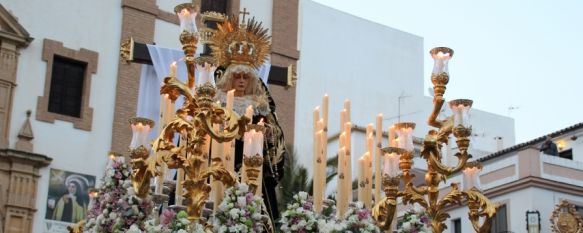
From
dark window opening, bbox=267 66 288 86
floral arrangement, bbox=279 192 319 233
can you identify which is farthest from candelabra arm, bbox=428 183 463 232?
dark window opening, bbox=267 66 288 86

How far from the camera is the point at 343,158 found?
7211mm

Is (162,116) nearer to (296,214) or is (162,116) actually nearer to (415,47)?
(296,214)

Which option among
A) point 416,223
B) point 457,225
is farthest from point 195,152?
point 457,225

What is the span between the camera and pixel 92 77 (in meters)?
17.7

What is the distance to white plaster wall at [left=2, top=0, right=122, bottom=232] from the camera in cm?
1678

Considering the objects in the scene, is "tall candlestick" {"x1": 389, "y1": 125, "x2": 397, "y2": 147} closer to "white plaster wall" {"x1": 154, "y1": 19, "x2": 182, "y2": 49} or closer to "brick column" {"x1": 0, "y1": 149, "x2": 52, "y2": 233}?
"brick column" {"x1": 0, "y1": 149, "x2": 52, "y2": 233}

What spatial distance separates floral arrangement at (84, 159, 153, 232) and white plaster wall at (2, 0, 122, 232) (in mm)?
9280

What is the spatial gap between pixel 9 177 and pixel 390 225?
10.8m

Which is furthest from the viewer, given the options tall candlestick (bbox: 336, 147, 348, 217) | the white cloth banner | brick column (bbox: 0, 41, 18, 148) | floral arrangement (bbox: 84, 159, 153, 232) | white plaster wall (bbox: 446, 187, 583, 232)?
white plaster wall (bbox: 446, 187, 583, 232)

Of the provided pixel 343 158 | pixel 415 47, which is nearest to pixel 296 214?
pixel 343 158

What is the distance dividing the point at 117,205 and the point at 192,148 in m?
0.71

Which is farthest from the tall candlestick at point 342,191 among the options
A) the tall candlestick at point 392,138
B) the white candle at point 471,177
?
the white candle at point 471,177

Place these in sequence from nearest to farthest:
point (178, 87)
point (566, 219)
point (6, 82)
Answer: point (178, 87) < point (6, 82) < point (566, 219)

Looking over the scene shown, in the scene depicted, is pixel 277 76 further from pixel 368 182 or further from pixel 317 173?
pixel 317 173
